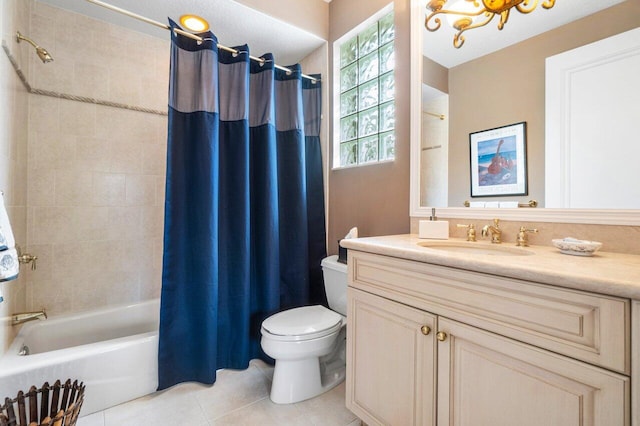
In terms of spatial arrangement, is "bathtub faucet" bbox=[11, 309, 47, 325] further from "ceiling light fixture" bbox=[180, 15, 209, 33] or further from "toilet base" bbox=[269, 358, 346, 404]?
"ceiling light fixture" bbox=[180, 15, 209, 33]

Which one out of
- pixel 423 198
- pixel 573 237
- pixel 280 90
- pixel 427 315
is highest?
pixel 280 90

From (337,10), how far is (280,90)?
0.71 meters

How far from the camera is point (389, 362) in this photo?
3.39 ft

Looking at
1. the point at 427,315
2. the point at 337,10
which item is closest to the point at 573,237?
the point at 427,315

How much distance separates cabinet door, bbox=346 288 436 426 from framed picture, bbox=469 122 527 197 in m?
0.68

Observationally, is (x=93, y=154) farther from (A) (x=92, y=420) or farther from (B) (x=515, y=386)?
(B) (x=515, y=386)

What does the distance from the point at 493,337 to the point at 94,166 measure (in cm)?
228

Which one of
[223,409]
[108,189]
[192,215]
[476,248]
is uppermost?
[108,189]

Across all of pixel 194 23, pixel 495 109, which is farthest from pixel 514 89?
pixel 194 23

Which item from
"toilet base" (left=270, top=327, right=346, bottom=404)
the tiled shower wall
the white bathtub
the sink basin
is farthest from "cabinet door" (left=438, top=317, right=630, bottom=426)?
the tiled shower wall

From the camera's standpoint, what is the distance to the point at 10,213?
131 cm

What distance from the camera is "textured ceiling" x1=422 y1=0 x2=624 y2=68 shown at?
103 centimetres

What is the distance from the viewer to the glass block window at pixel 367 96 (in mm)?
1671

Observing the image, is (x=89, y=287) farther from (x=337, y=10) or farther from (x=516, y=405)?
(x=337, y=10)
